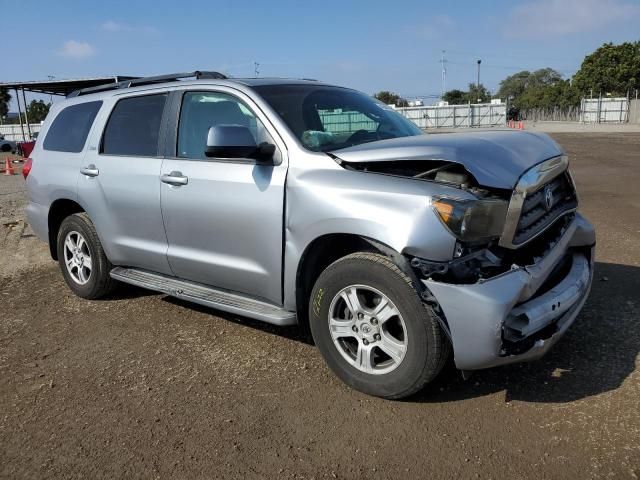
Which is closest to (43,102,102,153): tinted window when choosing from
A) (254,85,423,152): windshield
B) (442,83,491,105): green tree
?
(254,85,423,152): windshield

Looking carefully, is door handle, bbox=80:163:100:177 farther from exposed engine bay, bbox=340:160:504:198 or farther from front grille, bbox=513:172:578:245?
front grille, bbox=513:172:578:245

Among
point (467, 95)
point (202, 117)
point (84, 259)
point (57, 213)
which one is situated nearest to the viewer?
point (202, 117)

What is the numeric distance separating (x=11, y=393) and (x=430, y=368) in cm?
266

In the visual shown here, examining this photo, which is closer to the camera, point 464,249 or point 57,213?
point 464,249

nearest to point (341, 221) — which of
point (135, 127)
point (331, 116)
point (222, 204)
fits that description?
point (222, 204)

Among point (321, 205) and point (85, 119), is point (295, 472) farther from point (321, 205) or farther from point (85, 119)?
point (85, 119)

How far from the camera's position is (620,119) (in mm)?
47188

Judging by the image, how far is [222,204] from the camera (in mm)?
3838

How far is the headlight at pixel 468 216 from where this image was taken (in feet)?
9.46

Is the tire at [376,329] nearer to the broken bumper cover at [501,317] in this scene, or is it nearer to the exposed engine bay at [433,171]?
the broken bumper cover at [501,317]

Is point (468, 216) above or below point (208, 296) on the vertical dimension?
above

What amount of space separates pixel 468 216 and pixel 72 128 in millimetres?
4050

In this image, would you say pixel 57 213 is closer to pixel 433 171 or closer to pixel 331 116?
pixel 331 116

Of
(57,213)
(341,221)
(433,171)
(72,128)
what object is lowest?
(57,213)
